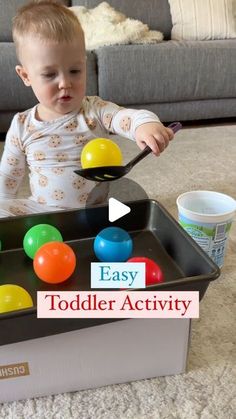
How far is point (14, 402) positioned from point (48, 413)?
0.19ft

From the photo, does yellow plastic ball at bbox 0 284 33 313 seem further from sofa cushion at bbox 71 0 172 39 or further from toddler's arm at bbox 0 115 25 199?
sofa cushion at bbox 71 0 172 39

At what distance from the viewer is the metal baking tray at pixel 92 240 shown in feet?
2.37

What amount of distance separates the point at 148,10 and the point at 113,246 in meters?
1.72

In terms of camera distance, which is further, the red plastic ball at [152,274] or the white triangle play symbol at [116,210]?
the white triangle play symbol at [116,210]

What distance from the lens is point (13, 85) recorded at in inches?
65.1

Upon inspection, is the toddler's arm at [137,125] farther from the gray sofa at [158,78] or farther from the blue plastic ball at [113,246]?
the gray sofa at [158,78]

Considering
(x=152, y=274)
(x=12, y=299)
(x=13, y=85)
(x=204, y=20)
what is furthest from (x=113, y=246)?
(x=204, y=20)

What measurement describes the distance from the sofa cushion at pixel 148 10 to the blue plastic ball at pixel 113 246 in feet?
5.35

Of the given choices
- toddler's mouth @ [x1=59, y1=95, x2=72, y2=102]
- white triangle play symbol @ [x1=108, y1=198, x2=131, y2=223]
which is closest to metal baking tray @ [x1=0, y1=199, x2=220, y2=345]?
white triangle play symbol @ [x1=108, y1=198, x2=131, y2=223]

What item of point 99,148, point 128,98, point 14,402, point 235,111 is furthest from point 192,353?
point 235,111

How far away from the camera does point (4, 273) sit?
757 millimetres

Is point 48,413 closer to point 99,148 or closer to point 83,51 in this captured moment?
point 99,148

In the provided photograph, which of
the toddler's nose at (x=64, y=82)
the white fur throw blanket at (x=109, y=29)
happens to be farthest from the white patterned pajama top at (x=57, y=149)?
the white fur throw blanket at (x=109, y=29)

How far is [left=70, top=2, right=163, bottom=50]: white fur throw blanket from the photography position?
1.79 m
